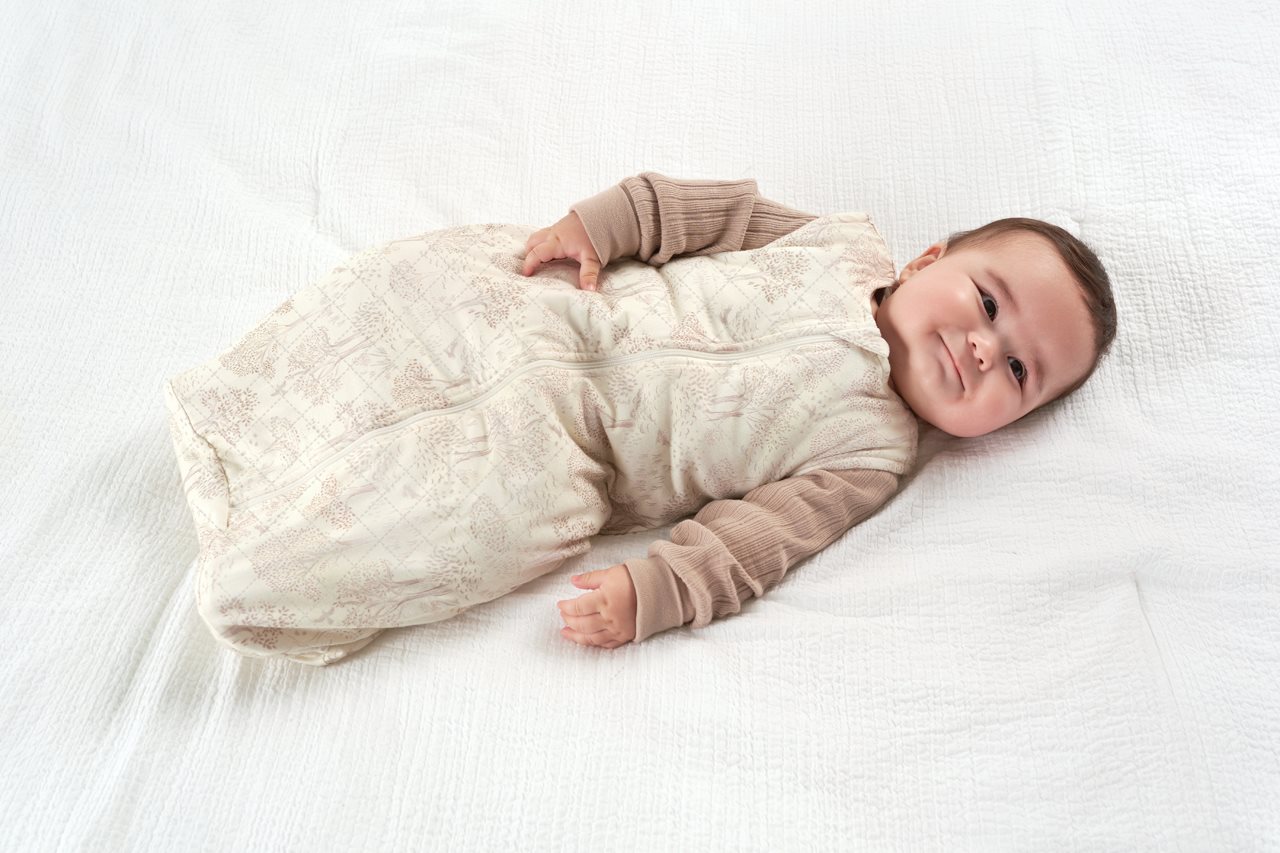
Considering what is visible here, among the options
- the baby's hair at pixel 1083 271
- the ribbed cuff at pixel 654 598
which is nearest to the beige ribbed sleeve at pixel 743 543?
the ribbed cuff at pixel 654 598

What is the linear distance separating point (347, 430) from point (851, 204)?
34.3 inches

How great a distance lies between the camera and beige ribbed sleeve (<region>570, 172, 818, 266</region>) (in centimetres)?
129

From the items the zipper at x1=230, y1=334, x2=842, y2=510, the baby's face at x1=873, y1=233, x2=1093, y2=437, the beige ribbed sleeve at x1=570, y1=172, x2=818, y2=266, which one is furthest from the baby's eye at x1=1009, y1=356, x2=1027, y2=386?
the beige ribbed sleeve at x1=570, y1=172, x2=818, y2=266

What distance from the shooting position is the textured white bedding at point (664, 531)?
959 mm

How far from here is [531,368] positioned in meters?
1.17

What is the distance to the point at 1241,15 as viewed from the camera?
1.59 m

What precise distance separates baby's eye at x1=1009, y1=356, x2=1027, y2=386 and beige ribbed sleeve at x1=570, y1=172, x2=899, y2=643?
0.65 ft

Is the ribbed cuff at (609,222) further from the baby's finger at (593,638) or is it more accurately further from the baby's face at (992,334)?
the baby's finger at (593,638)

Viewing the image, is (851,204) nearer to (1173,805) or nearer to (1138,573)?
(1138,573)

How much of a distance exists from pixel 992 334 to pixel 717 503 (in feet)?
1.28

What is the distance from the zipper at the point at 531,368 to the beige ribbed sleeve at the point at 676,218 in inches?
6.3

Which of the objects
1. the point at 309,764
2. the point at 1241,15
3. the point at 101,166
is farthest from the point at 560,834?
the point at 1241,15

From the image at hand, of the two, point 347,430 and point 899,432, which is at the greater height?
point 347,430

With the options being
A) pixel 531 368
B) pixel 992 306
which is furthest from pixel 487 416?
pixel 992 306
